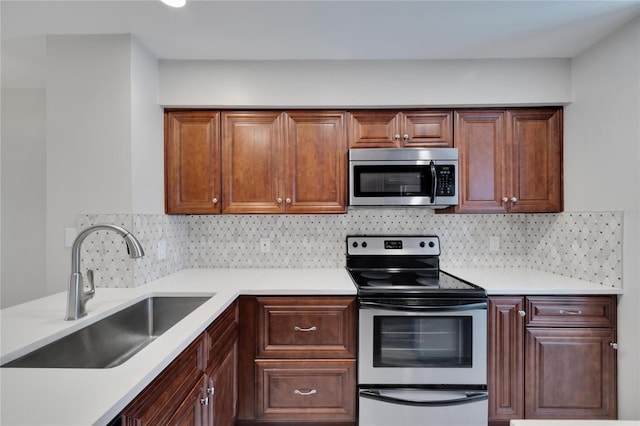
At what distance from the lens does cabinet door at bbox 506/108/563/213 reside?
2.30 metres

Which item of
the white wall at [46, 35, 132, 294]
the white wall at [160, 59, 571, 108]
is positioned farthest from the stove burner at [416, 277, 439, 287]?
the white wall at [46, 35, 132, 294]

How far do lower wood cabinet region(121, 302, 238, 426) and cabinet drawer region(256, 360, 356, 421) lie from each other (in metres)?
0.19

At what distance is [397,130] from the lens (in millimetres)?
2312

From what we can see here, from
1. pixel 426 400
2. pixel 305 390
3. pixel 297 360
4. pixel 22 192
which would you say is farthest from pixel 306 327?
pixel 22 192

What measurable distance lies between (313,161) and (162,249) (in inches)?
47.9

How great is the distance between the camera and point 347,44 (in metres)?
2.02

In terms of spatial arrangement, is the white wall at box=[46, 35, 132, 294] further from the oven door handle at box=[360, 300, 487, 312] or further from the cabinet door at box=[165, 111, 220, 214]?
the oven door handle at box=[360, 300, 487, 312]

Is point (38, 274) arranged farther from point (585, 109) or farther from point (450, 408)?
point (585, 109)

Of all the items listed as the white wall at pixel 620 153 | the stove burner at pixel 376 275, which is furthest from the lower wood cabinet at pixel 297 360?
the white wall at pixel 620 153

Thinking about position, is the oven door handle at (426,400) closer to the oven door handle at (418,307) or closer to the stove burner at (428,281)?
the oven door handle at (418,307)

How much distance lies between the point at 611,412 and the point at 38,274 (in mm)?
4172

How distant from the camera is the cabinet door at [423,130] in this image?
231 centimetres

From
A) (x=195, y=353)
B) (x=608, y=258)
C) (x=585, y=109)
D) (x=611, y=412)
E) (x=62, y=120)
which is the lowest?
(x=611, y=412)

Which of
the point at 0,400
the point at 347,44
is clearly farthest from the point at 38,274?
the point at 347,44
